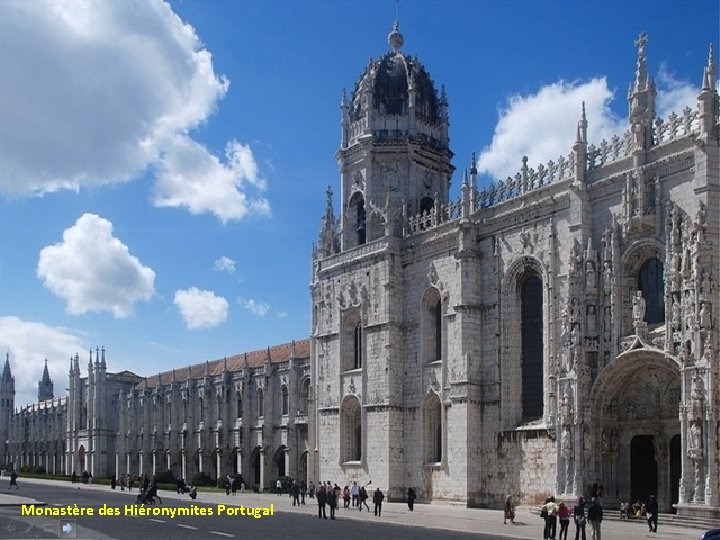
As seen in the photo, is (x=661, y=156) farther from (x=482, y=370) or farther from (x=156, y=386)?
(x=156, y=386)

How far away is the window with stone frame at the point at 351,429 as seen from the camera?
4741cm

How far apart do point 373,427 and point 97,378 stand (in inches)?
2569

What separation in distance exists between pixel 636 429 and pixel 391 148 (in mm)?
19052

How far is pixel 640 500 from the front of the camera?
3409cm

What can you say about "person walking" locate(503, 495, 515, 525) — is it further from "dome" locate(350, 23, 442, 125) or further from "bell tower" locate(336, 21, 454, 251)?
"dome" locate(350, 23, 442, 125)

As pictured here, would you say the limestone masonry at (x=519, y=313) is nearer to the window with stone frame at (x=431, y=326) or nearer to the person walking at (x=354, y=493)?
Answer: the window with stone frame at (x=431, y=326)

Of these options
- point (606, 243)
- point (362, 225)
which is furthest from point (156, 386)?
point (606, 243)

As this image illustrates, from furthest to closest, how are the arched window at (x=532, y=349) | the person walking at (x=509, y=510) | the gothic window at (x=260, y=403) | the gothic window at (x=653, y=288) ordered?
the gothic window at (x=260, y=403) → the arched window at (x=532, y=349) → the gothic window at (x=653, y=288) → the person walking at (x=509, y=510)

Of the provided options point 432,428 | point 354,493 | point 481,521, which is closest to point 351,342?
point 432,428

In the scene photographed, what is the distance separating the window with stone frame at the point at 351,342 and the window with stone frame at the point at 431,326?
15.8 ft

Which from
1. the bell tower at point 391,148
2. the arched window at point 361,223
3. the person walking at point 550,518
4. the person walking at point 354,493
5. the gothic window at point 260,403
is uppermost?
the bell tower at point 391,148

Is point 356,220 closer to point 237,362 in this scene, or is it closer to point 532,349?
point 532,349

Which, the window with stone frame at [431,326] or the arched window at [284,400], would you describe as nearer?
the window with stone frame at [431,326]

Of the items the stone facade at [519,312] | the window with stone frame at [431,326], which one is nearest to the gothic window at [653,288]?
the stone facade at [519,312]
